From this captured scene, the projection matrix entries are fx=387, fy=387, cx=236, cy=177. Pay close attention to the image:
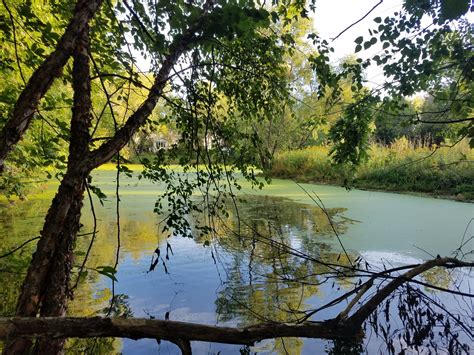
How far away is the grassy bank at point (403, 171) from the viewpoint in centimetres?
775

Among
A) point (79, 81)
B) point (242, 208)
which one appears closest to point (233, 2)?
point (79, 81)

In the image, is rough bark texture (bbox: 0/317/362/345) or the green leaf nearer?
rough bark texture (bbox: 0/317/362/345)

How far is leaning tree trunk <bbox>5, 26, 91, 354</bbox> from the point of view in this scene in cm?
109

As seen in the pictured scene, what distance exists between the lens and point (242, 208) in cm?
712

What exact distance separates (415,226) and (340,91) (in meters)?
4.00

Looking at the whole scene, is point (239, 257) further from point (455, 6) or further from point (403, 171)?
point (403, 171)

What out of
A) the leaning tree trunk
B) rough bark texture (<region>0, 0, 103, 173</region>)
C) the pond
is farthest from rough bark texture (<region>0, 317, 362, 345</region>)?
rough bark texture (<region>0, 0, 103, 173</region>)

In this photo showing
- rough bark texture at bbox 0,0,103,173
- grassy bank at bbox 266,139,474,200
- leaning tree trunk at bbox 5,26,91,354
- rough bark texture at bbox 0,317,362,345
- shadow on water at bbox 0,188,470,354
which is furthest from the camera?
grassy bank at bbox 266,139,474,200

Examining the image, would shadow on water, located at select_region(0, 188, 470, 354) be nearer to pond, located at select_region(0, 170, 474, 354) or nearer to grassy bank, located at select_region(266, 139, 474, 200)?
pond, located at select_region(0, 170, 474, 354)

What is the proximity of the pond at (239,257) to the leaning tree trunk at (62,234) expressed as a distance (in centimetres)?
18

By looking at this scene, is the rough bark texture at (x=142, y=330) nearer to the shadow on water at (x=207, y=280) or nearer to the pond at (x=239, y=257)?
the pond at (x=239, y=257)

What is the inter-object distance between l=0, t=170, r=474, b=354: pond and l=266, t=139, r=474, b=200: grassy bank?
73 cm

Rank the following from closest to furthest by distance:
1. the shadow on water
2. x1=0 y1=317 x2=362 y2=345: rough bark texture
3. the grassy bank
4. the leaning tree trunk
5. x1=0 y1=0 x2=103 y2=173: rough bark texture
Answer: x1=0 y1=317 x2=362 y2=345: rough bark texture, x1=0 y1=0 x2=103 y2=173: rough bark texture, the leaning tree trunk, the shadow on water, the grassy bank

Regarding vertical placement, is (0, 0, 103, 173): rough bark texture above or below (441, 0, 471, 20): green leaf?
below
